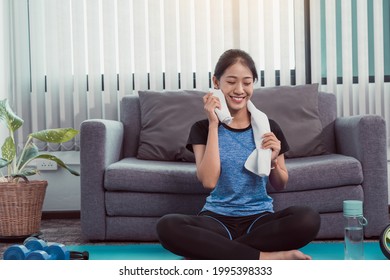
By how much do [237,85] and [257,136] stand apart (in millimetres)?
199

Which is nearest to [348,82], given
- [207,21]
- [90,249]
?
[207,21]

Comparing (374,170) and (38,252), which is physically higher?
(374,170)

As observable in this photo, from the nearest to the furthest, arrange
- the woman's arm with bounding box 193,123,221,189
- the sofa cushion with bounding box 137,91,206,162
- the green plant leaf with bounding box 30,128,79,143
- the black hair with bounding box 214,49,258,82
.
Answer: the woman's arm with bounding box 193,123,221,189 → the black hair with bounding box 214,49,258,82 → the green plant leaf with bounding box 30,128,79,143 → the sofa cushion with bounding box 137,91,206,162

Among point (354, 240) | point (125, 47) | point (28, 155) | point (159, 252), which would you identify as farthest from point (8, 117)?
point (354, 240)

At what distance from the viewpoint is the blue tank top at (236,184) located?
76.0 inches

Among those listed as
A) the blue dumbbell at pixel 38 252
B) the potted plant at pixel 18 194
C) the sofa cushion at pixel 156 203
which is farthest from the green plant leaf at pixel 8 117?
the blue dumbbell at pixel 38 252

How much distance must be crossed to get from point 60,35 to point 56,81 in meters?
0.30

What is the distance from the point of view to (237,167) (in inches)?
77.4

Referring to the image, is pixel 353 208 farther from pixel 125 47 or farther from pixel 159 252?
pixel 125 47

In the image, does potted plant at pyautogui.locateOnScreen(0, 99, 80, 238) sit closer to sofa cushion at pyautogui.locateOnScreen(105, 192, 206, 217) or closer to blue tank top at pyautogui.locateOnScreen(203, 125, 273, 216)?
sofa cushion at pyautogui.locateOnScreen(105, 192, 206, 217)

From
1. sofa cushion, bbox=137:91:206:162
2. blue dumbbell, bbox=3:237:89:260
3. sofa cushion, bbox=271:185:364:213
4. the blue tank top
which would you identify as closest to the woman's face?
the blue tank top

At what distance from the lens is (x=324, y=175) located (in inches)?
98.0

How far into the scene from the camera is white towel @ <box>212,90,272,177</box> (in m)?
1.89
